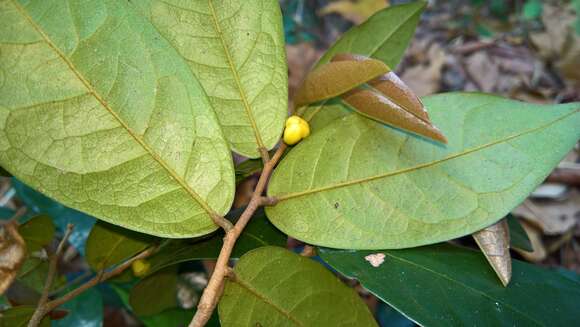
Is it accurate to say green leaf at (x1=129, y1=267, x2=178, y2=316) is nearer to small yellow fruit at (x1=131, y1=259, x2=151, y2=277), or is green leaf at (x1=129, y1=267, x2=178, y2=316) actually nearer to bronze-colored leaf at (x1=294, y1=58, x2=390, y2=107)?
small yellow fruit at (x1=131, y1=259, x2=151, y2=277)

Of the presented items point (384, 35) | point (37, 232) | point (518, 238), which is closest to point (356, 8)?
point (384, 35)

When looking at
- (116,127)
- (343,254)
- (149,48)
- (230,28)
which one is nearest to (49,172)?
(116,127)

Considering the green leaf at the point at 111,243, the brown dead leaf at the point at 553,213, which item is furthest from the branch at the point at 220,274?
the brown dead leaf at the point at 553,213

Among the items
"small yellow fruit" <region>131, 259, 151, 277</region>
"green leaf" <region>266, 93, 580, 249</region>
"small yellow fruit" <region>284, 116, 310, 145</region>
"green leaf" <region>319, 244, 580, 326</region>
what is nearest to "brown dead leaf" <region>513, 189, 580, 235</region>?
"green leaf" <region>319, 244, 580, 326</region>

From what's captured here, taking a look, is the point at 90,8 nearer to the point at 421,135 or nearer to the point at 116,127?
the point at 116,127

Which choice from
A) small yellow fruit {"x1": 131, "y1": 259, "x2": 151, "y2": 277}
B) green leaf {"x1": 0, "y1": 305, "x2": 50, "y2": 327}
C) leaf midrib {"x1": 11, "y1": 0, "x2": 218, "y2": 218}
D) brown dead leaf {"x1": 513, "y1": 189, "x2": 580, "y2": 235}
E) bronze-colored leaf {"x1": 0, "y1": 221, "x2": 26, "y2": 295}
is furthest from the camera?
brown dead leaf {"x1": 513, "y1": 189, "x2": 580, "y2": 235}

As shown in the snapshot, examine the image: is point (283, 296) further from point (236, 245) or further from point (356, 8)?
point (356, 8)

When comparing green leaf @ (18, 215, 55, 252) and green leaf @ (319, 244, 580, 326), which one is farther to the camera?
green leaf @ (18, 215, 55, 252)
